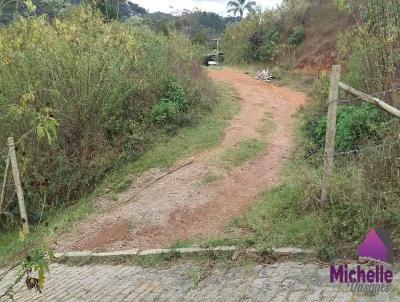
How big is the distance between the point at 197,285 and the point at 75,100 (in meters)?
4.70

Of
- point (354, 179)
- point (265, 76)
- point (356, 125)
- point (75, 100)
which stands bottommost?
point (354, 179)

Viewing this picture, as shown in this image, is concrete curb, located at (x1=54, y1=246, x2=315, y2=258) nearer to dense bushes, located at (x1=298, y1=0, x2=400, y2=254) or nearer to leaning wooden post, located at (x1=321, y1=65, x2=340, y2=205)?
dense bushes, located at (x1=298, y1=0, x2=400, y2=254)

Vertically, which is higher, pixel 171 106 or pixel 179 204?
pixel 171 106

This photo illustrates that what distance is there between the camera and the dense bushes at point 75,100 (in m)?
7.37

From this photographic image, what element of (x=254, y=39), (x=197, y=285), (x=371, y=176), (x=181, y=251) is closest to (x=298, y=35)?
(x=254, y=39)

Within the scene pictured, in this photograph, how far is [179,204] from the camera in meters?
6.40

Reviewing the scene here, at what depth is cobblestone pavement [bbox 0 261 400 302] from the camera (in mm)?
3609

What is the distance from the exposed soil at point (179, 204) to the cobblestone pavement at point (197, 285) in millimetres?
839

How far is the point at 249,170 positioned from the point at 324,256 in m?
3.19

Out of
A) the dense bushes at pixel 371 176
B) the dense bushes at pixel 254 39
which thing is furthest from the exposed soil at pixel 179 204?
the dense bushes at pixel 254 39

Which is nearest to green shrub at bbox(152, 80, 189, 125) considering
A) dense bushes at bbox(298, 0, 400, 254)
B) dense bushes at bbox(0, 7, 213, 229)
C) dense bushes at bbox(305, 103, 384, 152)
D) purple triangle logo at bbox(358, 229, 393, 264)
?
dense bushes at bbox(0, 7, 213, 229)

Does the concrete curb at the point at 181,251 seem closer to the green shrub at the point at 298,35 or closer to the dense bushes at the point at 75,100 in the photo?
the dense bushes at the point at 75,100

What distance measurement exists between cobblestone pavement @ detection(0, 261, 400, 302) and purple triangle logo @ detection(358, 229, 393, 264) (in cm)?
34

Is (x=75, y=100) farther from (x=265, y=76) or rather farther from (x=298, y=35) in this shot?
(x=298, y=35)
